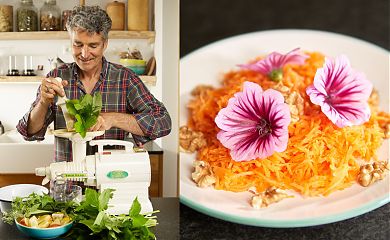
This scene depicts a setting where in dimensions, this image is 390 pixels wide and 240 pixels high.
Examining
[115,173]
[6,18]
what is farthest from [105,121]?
[6,18]

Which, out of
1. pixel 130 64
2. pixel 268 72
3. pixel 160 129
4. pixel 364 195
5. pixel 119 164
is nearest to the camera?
pixel 364 195

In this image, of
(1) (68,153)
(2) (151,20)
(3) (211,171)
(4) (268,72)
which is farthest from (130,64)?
(3) (211,171)

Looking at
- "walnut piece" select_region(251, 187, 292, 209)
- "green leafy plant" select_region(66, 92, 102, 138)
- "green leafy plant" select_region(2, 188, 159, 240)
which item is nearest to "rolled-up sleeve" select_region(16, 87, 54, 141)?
"green leafy plant" select_region(66, 92, 102, 138)

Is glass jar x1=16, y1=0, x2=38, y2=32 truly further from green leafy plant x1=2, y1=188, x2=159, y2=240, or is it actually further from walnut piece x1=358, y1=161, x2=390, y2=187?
walnut piece x1=358, y1=161, x2=390, y2=187

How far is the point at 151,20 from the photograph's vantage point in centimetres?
169

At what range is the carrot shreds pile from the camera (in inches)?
17.7

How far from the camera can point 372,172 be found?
45cm

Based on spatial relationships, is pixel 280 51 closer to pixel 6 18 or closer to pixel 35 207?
pixel 35 207

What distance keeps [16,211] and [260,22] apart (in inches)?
18.1

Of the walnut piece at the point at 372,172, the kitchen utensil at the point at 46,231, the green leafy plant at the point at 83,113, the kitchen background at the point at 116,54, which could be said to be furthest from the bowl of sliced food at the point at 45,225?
the kitchen background at the point at 116,54

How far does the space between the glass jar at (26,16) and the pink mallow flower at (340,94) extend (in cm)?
133

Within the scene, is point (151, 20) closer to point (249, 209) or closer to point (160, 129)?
point (160, 129)

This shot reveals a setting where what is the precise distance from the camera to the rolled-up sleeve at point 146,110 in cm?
113

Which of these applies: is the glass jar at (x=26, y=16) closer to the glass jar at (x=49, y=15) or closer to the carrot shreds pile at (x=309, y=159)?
the glass jar at (x=49, y=15)
